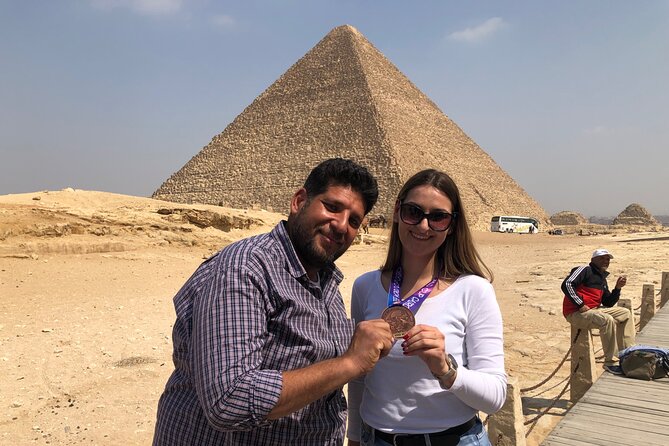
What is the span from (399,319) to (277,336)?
0.38 m

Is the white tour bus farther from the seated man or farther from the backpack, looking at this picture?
the backpack

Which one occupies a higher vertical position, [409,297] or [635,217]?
[409,297]

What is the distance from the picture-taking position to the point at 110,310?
22.6 feet

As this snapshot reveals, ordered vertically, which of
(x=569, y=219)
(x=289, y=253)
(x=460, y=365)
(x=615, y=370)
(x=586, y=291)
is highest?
(x=289, y=253)

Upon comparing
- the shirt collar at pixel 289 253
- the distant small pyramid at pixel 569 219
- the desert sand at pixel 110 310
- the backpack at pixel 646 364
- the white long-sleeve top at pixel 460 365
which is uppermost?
the shirt collar at pixel 289 253

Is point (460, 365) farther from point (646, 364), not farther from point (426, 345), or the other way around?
point (646, 364)

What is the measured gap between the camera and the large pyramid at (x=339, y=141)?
6269 centimetres

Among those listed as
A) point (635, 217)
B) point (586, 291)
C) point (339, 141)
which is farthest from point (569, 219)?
point (586, 291)

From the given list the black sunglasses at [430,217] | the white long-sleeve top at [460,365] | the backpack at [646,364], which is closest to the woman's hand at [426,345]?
the white long-sleeve top at [460,365]

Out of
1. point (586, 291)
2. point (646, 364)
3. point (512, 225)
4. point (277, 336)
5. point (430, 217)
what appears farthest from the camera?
point (512, 225)

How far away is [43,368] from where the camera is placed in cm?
467

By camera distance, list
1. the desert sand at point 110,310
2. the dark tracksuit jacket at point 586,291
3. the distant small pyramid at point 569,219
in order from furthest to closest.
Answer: the distant small pyramid at point 569,219, the dark tracksuit jacket at point 586,291, the desert sand at point 110,310

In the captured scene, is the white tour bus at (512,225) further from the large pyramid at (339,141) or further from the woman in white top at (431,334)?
the woman in white top at (431,334)

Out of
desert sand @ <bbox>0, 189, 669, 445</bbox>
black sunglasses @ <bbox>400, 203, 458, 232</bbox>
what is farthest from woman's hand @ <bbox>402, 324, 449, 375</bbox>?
desert sand @ <bbox>0, 189, 669, 445</bbox>
